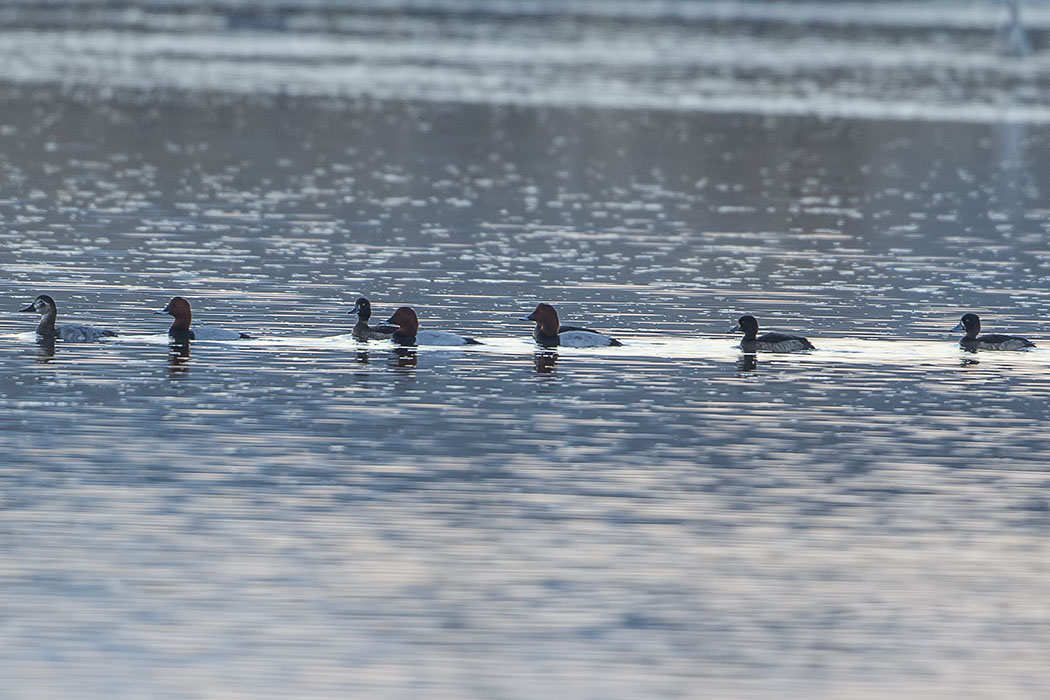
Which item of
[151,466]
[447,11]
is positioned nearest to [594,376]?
[151,466]

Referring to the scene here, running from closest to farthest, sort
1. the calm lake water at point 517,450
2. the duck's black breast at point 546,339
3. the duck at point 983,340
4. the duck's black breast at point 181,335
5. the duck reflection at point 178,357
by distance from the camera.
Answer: the calm lake water at point 517,450 → the duck reflection at point 178,357 → the duck's black breast at point 181,335 → the duck's black breast at point 546,339 → the duck at point 983,340

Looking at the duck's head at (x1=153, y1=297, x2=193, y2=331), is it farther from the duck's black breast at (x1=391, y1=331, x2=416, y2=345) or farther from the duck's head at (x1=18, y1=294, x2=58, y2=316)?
the duck's black breast at (x1=391, y1=331, x2=416, y2=345)

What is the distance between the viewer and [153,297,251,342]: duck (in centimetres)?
2505

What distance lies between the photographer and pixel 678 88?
8894 centimetres

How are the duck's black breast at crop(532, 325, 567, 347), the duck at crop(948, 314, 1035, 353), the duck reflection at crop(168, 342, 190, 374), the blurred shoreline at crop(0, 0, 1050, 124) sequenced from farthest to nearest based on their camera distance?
the blurred shoreline at crop(0, 0, 1050, 124) → the duck at crop(948, 314, 1035, 353) → the duck's black breast at crop(532, 325, 567, 347) → the duck reflection at crop(168, 342, 190, 374)

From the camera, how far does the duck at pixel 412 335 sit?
2531 cm

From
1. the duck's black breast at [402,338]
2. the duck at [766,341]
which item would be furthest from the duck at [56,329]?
the duck at [766,341]

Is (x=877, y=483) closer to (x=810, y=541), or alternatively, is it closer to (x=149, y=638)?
(x=810, y=541)

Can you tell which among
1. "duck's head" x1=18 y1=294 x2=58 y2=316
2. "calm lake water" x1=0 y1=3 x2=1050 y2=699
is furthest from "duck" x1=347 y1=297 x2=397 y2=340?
"duck's head" x1=18 y1=294 x2=58 y2=316

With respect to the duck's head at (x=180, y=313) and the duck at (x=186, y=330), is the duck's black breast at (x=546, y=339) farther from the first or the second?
the duck's head at (x=180, y=313)

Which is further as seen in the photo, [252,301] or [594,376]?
[252,301]

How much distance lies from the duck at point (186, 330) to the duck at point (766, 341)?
562 centimetres

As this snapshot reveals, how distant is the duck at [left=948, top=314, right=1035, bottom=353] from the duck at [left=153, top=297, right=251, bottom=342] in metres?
8.13

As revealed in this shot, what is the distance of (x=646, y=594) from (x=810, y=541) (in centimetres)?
200
